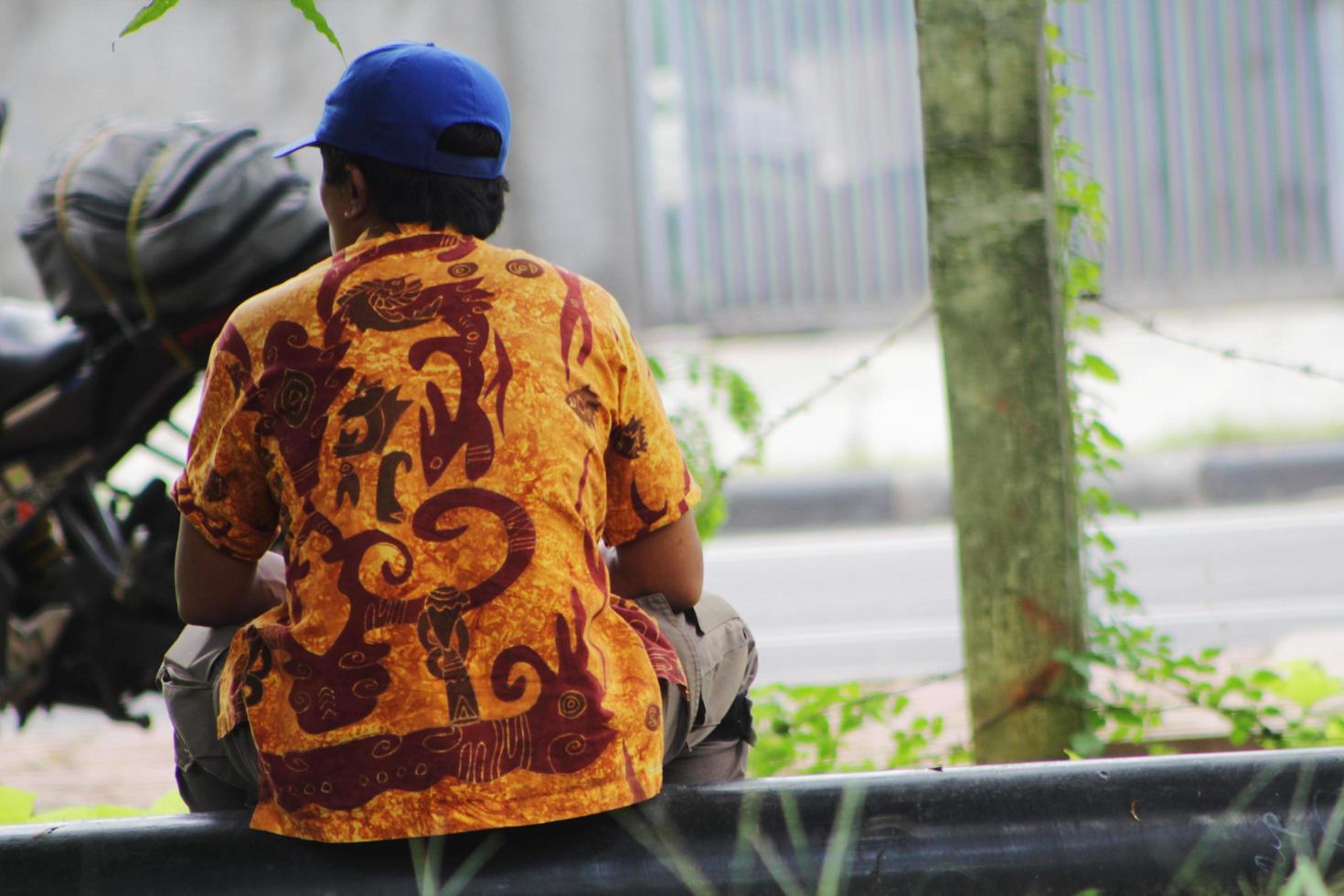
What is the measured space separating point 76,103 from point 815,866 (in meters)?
10.1

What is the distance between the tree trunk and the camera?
7.70ft

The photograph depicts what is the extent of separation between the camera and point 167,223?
2.94 metres

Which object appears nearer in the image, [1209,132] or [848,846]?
[848,846]

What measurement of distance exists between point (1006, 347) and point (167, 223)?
167 centimetres

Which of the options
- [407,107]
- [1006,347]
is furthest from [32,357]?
[1006,347]

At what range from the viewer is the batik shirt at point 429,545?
1596mm

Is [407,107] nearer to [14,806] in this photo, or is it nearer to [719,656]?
[719,656]

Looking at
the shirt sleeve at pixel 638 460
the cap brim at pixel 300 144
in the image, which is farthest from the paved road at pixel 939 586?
the cap brim at pixel 300 144

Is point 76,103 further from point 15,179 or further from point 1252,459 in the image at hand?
point 1252,459

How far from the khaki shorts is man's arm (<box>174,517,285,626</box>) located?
0.20 feet

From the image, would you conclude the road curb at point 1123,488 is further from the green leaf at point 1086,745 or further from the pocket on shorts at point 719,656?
the pocket on shorts at point 719,656

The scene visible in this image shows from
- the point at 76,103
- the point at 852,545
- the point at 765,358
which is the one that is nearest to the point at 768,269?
the point at 765,358

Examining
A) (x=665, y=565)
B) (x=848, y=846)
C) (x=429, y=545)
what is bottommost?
(x=848, y=846)

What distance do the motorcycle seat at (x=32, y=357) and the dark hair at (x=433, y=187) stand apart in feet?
5.69
